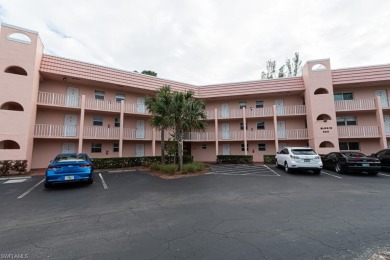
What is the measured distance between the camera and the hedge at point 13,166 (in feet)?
38.4

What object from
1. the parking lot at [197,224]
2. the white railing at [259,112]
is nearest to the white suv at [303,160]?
the parking lot at [197,224]

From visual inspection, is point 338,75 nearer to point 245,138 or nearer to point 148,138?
point 245,138

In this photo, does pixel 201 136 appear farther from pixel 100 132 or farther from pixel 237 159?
pixel 100 132

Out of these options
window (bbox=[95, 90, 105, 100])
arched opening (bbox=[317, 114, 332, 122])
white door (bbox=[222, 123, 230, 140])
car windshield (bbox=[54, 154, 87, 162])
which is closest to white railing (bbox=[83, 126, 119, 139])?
window (bbox=[95, 90, 105, 100])

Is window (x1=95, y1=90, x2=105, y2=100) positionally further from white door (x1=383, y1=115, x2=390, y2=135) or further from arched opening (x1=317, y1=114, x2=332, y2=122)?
white door (x1=383, y1=115, x2=390, y2=135)

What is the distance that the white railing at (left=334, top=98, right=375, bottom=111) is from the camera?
16.8 meters

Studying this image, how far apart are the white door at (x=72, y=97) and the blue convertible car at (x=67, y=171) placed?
29.0 ft

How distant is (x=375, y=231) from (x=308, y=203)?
204cm

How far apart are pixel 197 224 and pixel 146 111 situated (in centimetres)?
1584

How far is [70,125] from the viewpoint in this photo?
1609 cm

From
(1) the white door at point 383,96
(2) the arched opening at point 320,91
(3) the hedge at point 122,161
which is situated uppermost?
(2) the arched opening at point 320,91

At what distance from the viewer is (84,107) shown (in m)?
15.5

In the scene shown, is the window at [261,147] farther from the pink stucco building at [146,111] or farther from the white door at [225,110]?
the white door at [225,110]

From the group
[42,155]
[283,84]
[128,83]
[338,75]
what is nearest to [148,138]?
[128,83]
